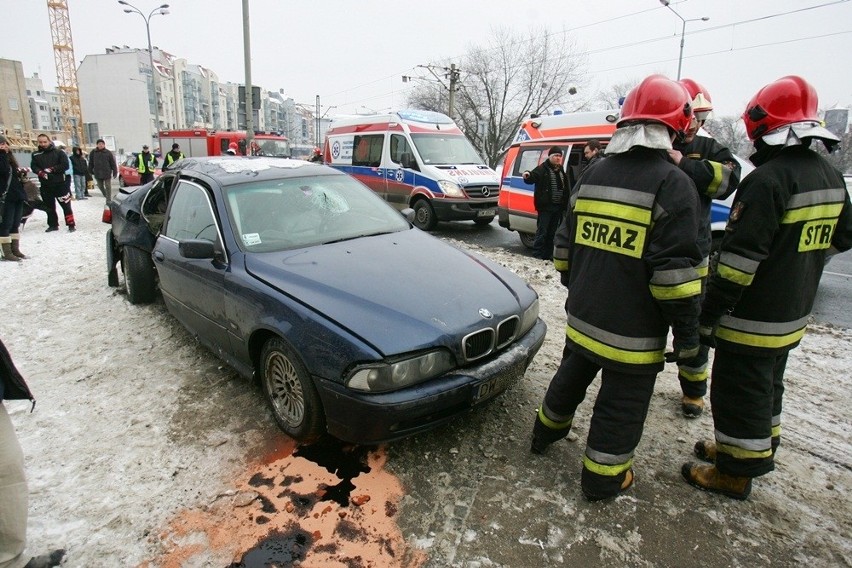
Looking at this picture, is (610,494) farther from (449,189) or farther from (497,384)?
(449,189)

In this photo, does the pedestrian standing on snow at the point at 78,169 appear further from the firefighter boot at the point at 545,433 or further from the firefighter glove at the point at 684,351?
the firefighter glove at the point at 684,351

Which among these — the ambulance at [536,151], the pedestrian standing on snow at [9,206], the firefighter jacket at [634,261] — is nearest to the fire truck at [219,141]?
the pedestrian standing on snow at [9,206]

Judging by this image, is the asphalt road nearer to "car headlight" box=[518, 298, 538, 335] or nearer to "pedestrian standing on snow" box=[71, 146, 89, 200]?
"car headlight" box=[518, 298, 538, 335]

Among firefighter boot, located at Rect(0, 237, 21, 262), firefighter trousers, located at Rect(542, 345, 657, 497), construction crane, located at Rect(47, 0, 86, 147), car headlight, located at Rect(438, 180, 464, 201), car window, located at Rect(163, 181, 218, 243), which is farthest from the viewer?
construction crane, located at Rect(47, 0, 86, 147)

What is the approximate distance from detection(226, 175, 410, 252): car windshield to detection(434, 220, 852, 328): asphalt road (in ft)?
16.5

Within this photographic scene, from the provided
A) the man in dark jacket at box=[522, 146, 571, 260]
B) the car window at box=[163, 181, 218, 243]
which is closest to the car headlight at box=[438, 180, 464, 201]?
the man in dark jacket at box=[522, 146, 571, 260]

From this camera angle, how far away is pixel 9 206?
7.26 metres

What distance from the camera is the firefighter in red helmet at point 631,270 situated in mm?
2113

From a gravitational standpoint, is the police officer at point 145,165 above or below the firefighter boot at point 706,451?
above

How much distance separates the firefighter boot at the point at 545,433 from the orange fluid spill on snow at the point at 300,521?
828mm

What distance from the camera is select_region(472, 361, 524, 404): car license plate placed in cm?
269

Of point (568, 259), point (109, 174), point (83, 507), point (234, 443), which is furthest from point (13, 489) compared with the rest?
point (109, 174)

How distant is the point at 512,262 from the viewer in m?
7.45

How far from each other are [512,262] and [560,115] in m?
3.01
